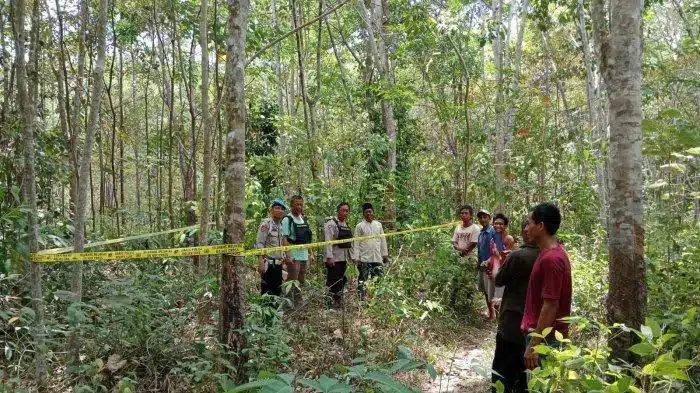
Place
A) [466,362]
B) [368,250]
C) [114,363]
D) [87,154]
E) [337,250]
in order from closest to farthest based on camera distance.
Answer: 1. [114,363]
2. [87,154]
3. [466,362]
4. [337,250]
5. [368,250]

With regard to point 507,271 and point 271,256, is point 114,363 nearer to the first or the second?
point 271,256

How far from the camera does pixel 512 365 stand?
11.9 feet

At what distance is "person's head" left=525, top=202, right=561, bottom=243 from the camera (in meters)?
3.21

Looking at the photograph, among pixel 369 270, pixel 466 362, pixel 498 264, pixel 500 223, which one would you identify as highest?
pixel 500 223

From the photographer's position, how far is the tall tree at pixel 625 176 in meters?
3.47

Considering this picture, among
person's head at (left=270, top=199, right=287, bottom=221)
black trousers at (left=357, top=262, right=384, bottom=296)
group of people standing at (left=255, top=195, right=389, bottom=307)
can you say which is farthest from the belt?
black trousers at (left=357, top=262, right=384, bottom=296)

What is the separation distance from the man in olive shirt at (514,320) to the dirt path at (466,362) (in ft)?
1.30

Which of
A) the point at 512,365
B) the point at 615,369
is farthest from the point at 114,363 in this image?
the point at 615,369

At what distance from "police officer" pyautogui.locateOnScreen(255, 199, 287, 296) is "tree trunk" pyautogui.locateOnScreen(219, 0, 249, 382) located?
1862 mm

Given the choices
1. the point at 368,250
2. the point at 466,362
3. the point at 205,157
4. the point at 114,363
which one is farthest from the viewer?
the point at 368,250

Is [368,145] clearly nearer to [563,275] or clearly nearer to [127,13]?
[127,13]

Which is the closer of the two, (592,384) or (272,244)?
(592,384)

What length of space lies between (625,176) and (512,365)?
4.90 feet

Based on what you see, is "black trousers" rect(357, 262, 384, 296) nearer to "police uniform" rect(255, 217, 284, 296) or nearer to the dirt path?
"police uniform" rect(255, 217, 284, 296)
